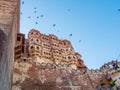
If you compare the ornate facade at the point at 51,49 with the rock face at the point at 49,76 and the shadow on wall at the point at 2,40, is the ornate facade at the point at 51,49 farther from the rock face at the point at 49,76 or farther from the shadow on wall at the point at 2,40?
the shadow on wall at the point at 2,40

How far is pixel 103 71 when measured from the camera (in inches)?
785

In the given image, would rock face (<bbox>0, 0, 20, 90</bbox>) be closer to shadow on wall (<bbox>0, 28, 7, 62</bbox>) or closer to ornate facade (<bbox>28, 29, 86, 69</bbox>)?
shadow on wall (<bbox>0, 28, 7, 62</bbox>)

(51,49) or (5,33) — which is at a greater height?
(51,49)

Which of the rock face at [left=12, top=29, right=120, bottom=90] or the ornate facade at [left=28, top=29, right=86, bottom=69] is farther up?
the ornate facade at [left=28, top=29, right=86, bottom=69]

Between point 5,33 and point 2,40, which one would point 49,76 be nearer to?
point 5,33

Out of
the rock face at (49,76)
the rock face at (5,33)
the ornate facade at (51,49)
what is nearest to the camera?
the rock face at (5,33)

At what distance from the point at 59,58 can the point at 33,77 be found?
24.3m

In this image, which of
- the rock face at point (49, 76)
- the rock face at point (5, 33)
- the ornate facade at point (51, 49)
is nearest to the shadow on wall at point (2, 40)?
the rock face at point (5, 33)

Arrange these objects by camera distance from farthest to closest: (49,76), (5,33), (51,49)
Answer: (51,49) < (49,76) < (5,33)

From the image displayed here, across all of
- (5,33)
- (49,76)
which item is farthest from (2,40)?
(49,76)

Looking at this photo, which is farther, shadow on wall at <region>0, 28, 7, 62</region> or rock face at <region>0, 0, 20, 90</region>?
rock face at <region>0, 0, 20, 90</region>

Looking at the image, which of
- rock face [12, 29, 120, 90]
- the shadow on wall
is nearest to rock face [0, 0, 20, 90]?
the shadow on wall

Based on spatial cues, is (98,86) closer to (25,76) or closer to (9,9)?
(25,76)

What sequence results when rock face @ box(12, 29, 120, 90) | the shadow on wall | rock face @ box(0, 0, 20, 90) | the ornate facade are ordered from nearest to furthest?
1. the shadow on wall
2. rock face @ box(0, 0, 20, 90)
3. rock face @ box(12, 29, 120, 90)
4. the ornate facade
